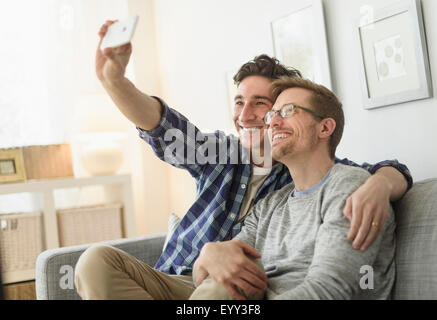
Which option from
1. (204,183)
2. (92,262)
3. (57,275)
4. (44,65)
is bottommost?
(57,275)

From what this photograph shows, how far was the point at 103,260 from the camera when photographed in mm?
1280

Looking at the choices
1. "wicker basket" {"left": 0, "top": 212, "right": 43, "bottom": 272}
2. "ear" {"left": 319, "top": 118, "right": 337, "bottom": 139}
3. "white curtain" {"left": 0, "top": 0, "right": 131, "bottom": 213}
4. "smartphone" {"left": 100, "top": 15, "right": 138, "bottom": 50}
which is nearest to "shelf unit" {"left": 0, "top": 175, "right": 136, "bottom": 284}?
"wicker basket" {"left": 0, "top": 212, "right": 43, "bottom": 272}

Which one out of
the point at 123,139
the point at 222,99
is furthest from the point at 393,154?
the point at 123,139

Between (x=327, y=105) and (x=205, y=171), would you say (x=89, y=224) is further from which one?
(x=327, y=105)

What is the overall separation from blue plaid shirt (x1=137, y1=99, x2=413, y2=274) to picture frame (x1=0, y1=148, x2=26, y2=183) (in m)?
1.68

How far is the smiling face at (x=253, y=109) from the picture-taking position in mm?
1840

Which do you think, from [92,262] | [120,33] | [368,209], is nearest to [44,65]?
[120,33]

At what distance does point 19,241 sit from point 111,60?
198cm

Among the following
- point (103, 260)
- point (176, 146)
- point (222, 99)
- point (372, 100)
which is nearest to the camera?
point (103, 260)

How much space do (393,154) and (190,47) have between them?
180 cm

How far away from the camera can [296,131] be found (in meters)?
1.46

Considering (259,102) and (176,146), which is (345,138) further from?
(176,146)

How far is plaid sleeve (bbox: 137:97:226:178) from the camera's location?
1707mm

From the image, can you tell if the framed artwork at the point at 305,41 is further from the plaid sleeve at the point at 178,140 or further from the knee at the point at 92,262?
the knee at the point at 92,262
